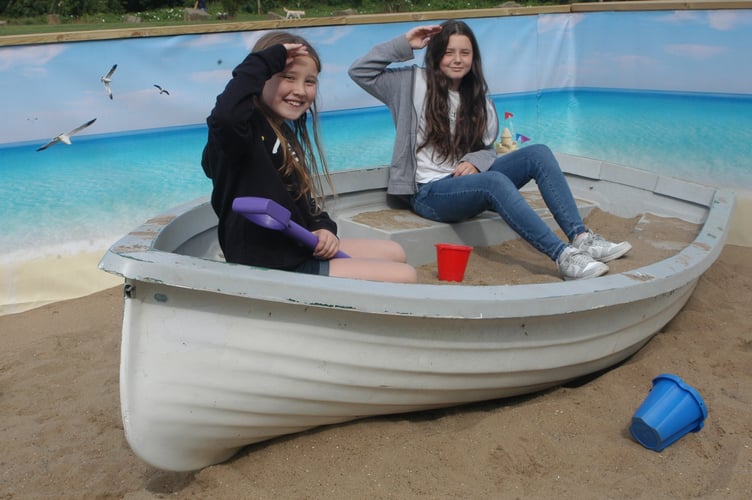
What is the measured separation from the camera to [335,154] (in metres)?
5.57

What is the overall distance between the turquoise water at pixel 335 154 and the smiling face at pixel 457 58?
82.2 inches

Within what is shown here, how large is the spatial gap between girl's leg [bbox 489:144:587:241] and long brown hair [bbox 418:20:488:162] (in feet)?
0.84

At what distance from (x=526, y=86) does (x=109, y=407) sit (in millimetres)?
4740

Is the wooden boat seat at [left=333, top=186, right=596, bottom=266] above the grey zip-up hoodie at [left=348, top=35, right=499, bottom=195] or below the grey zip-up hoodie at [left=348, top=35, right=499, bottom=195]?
below

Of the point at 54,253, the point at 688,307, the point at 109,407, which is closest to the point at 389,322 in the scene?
the point at 109,407

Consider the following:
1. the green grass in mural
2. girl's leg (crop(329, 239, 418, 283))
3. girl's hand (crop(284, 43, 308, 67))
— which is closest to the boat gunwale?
girl's leg (crop(329, 239, 418, 283))

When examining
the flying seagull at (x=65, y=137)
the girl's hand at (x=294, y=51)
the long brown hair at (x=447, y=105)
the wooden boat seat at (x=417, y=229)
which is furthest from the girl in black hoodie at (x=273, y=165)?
the flying seagull at (x=65, y=137)

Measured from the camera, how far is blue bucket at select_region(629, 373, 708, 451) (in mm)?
2221

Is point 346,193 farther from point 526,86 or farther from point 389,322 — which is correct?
point 526,86

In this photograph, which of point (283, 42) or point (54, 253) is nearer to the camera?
point (283, 42)

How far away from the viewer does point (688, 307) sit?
3.48 meters

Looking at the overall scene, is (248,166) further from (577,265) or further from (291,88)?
(577,265)

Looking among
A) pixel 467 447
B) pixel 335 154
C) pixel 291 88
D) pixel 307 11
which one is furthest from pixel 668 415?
pixel 307 11

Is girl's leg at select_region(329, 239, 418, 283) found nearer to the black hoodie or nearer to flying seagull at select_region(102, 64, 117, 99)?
the black hoodie
